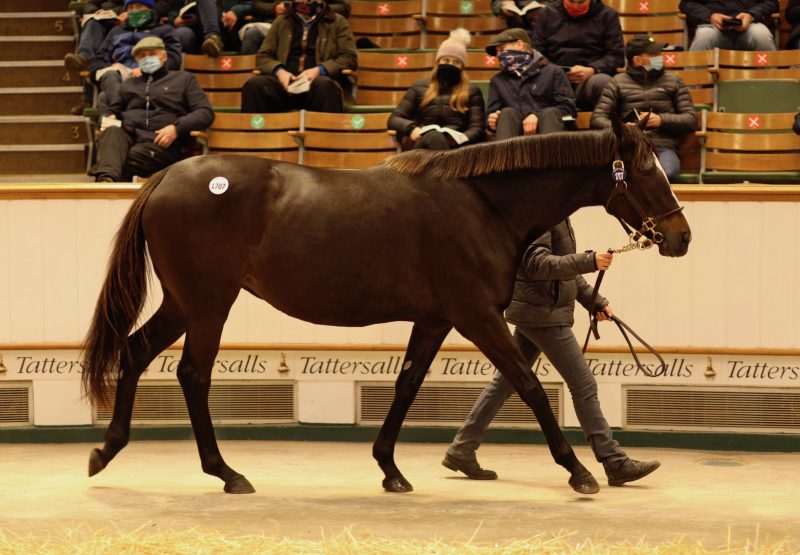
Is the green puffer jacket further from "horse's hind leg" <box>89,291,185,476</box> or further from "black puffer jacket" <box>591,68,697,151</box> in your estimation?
"horse's hind leg" <box>89,291,185,476</box>

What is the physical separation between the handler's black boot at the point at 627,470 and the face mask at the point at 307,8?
5855mm

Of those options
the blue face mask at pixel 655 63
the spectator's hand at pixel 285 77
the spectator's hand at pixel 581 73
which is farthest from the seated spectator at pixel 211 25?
the blue face mask at pixel 655 63

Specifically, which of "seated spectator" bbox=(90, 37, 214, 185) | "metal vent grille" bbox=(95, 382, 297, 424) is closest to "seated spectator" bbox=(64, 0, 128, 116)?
"seated spectator" bbox=(90, 37, 214, 185)

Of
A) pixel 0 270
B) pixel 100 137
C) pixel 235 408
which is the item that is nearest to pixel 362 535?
pixel 235 408

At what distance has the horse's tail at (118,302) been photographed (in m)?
6.58

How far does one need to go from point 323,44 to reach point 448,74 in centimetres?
188

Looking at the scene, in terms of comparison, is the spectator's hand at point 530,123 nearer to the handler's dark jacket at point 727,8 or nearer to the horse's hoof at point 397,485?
the handler's dark jacket at point 727,8

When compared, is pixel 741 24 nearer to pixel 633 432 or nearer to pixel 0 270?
pixel 633 432

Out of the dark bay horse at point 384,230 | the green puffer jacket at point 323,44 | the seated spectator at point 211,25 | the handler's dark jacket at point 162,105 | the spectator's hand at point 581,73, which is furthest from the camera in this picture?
the seated spectator at point 211,25

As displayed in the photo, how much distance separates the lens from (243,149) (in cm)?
1018

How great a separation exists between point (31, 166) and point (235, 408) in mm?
4556

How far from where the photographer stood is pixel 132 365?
6.76 meters

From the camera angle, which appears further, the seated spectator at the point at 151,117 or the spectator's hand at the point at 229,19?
the spectator's hand at the point at 229,19

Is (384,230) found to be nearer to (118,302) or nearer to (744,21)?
(118,302)
